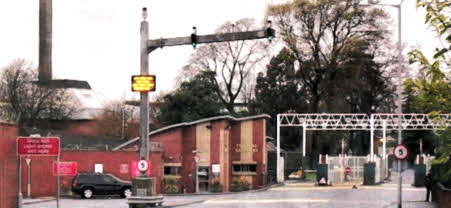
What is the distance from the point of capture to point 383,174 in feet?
221

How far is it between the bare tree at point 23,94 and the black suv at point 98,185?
24.3m

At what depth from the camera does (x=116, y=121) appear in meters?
93.3

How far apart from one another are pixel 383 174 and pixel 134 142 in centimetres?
2321

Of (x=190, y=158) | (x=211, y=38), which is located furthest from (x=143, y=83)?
(x=190, y=158)

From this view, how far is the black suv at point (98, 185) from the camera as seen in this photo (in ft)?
152

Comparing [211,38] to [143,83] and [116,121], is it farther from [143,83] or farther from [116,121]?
[116,121]

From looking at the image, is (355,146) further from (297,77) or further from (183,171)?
(183,171)

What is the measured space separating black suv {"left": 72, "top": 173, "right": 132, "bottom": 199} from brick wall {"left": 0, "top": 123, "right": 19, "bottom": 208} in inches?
892

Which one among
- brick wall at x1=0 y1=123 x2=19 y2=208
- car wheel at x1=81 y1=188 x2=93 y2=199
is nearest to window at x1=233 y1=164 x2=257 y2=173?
car wheel at x1=81 y1=188 x2=93 y2=199

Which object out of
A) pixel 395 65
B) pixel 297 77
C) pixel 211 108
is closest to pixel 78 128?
pixel 211 108

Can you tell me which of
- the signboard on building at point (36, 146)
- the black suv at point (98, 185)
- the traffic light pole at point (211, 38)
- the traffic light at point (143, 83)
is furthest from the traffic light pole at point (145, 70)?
the black suv at point (98, 185)

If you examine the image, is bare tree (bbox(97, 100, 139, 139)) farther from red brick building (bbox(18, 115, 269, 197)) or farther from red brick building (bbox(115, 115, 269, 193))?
red brick building (bbox(115, 115, 269, 193))

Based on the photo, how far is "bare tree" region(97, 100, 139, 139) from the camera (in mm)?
92681

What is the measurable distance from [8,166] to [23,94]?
2053 inches
